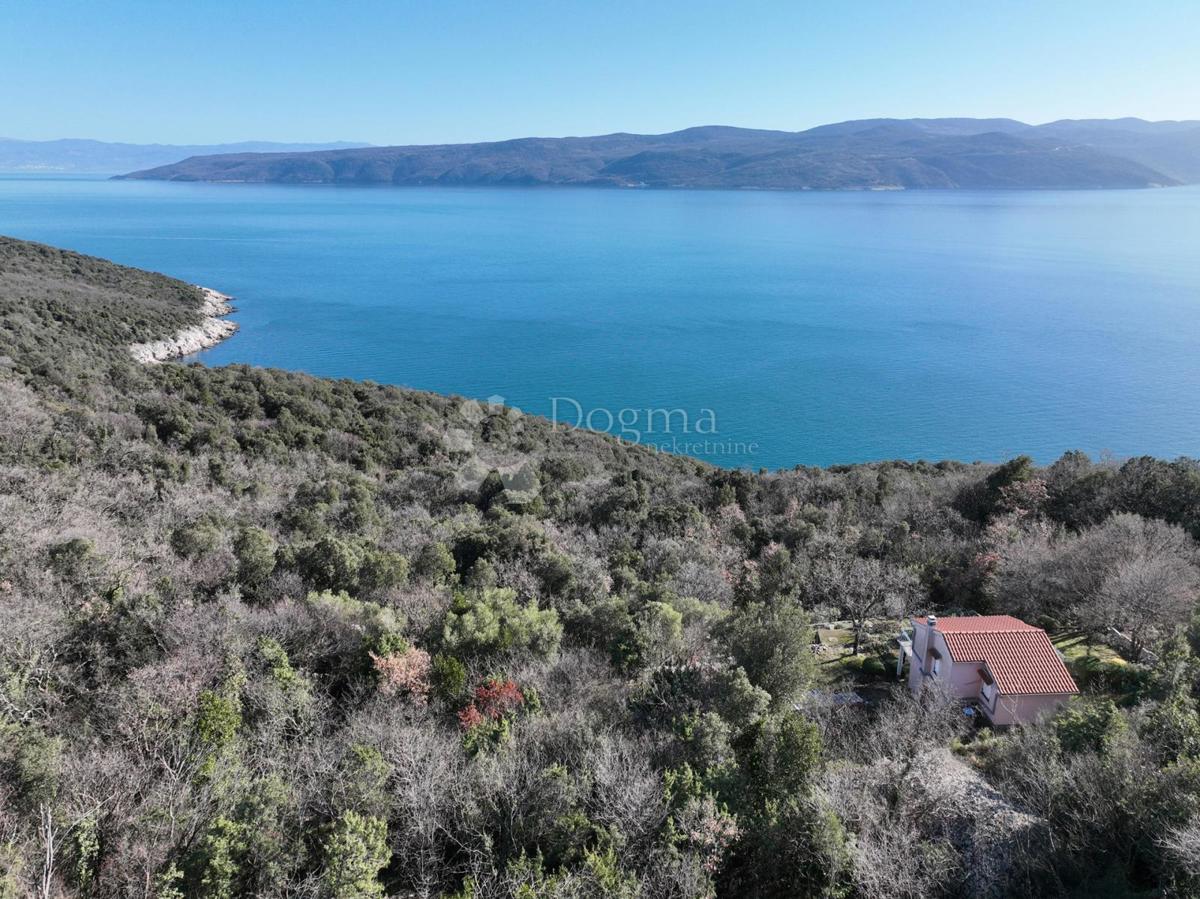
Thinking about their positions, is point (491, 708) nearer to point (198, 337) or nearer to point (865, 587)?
point (865, 587)

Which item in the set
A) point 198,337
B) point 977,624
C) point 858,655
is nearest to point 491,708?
point 858,655

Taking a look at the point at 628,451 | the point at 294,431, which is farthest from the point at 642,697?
the point at 628,451

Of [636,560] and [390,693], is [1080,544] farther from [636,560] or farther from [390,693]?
[390,693]

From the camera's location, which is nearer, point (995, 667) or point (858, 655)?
point (995, 667)

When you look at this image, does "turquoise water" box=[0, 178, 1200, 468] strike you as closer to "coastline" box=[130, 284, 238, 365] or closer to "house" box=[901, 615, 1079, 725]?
"coastline" box=[130, 284, 238, 365]

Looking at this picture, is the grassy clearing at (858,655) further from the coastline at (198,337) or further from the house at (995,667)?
the coastline at (198,337)

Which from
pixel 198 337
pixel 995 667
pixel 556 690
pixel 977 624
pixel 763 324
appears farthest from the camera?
pixel 763 324
